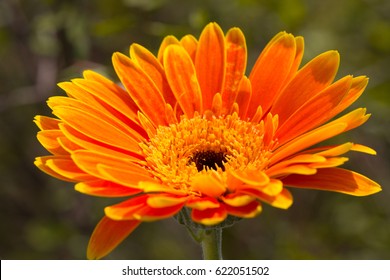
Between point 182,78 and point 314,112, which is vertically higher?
point 182,78

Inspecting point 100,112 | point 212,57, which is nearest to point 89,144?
point 100,112

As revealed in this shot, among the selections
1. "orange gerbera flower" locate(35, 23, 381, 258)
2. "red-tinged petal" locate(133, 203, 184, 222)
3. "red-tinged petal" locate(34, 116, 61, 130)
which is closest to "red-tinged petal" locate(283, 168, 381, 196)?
"orange gerbera flower" locate(35, 23, 381, 258)

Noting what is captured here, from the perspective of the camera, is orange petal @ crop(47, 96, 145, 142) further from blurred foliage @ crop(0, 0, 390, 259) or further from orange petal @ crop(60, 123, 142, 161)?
blurred foliage @ crop(0, 0, 390, 259)

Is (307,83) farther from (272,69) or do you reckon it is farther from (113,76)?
(113,76)

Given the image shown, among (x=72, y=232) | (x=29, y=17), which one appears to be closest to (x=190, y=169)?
(x=72, y=232)

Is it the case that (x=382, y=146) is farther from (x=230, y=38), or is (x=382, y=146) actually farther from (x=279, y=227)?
(x=230, y=38)

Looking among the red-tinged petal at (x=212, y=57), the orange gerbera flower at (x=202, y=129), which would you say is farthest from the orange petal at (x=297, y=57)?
the red-tinged petal at (x=212, y=57)
